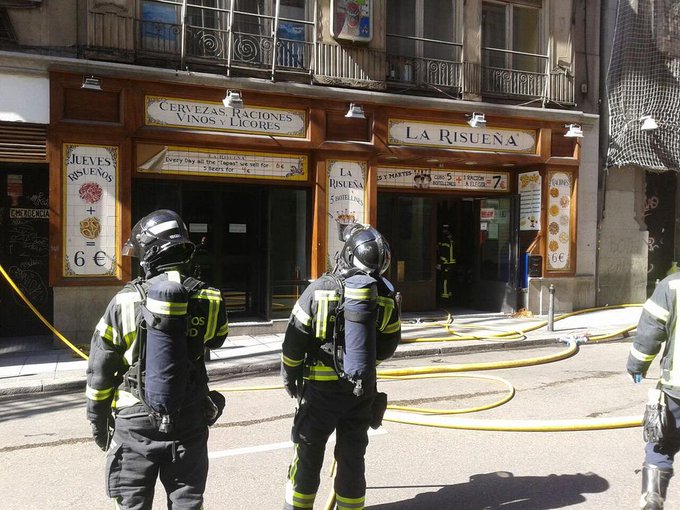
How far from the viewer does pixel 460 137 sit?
1305cm

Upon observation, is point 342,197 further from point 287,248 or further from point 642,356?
point 642,356

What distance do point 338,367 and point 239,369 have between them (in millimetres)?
5557

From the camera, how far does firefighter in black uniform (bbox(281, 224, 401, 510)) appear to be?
354 centimetres

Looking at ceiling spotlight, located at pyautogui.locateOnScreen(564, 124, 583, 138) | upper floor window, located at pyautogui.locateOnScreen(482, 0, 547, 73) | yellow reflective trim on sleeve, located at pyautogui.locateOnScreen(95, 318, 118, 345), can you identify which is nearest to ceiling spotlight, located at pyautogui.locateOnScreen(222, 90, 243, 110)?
upper floor window, located at pyautogui.locateOnScreen(482, 0, 547, 73)

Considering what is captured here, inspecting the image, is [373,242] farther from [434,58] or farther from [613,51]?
[613,51]

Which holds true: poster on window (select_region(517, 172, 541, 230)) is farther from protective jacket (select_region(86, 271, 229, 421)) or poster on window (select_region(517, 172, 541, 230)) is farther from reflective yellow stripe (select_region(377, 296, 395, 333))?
protective jacket (select_region(86, 271, 229, 421))

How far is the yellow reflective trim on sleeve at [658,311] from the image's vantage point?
388cm

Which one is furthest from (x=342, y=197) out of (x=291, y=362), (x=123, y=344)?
(x=123, y=344)

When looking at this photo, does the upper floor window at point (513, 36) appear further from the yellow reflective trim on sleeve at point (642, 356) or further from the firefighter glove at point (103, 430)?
the firefighter glove at point (103, 430)

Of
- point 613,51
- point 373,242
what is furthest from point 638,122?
point 373,242

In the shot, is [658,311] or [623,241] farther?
[623,241]

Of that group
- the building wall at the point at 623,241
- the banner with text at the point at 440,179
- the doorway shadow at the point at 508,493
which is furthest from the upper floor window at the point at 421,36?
the doorway shadow at the point at 508,493

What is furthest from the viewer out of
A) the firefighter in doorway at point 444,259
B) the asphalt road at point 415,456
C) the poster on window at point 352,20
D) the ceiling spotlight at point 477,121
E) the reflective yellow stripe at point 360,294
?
the firefighter in doorway at point 444,259

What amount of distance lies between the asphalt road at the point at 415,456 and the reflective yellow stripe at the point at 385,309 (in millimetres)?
1381
